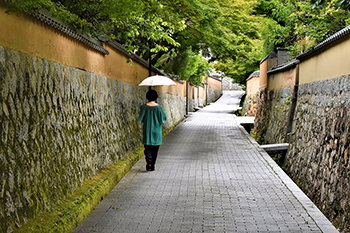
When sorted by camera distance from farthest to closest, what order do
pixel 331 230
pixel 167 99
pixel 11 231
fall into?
pixel 167 99 → pixel 331 230 → pixel 11 231

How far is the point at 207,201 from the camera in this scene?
5.67 metres

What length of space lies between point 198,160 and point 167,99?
1021 centimetres

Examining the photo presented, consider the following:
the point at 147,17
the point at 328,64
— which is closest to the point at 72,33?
the point at 147,17

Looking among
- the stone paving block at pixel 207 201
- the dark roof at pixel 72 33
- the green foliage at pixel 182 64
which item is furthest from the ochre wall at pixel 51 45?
the green foliage at pixel 182 64

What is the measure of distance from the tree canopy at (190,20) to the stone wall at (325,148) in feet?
6.00

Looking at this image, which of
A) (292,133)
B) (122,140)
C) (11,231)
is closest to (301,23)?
(292,133)

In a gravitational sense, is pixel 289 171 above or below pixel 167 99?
below

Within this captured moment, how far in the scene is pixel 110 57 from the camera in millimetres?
8727

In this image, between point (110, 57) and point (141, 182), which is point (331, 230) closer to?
point (141, 182)

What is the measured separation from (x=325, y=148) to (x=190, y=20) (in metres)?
5.93

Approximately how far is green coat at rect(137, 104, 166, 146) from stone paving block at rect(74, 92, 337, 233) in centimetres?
71

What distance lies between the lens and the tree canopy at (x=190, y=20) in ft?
20.3

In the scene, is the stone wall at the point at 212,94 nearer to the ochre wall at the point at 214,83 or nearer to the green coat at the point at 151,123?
the ochre wall at the point at 214,83

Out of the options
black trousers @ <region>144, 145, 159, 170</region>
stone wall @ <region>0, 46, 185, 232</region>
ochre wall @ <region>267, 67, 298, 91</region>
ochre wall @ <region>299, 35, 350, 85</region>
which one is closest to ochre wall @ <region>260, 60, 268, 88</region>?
ochre wall @ <region>267, 67, 298, 91</region>
